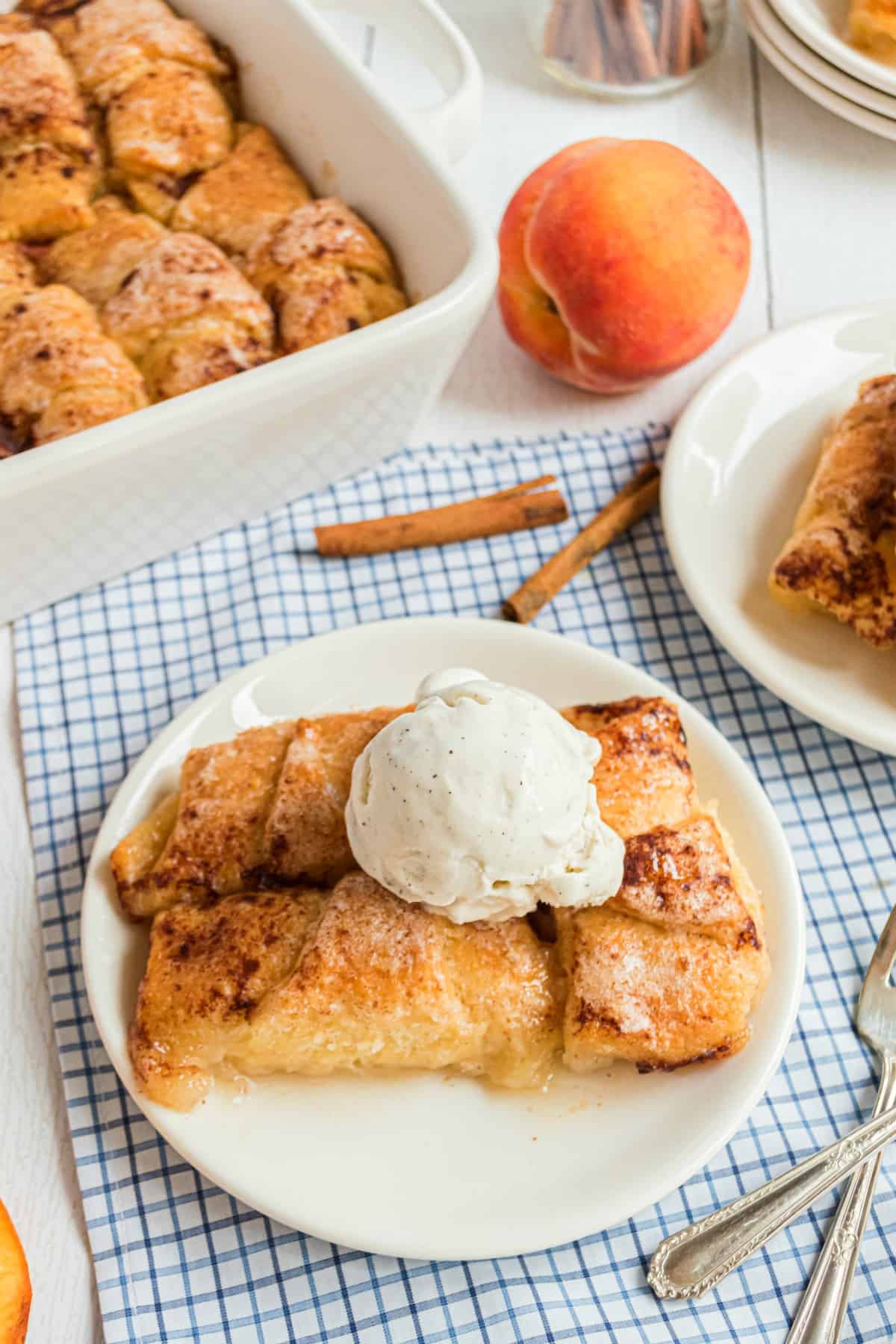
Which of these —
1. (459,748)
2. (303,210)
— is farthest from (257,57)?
(459,748)

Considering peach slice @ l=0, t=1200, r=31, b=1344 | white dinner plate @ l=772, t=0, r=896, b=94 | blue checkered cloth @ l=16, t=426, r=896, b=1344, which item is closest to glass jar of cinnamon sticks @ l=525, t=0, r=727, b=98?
white dinner plate @ l=772, t=0, r=896, b=94

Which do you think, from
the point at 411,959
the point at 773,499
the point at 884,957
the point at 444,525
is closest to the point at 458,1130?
the point at 411,959

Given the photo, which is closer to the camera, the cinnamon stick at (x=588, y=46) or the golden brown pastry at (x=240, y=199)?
the golden brown pastry at (x=240, y=199)

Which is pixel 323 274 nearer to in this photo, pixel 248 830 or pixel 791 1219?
pixel 248 830

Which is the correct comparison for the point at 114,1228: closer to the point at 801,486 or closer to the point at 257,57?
the point at 801,486

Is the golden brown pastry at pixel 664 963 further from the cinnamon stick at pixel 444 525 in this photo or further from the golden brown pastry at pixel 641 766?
the cinnamon stick at pixel 444 525

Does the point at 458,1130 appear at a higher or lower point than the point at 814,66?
lower

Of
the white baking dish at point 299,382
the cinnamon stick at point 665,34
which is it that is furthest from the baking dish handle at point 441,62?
the cinnamon stick at point 665,34
